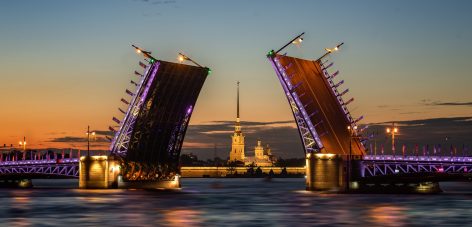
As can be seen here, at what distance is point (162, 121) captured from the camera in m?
88.9

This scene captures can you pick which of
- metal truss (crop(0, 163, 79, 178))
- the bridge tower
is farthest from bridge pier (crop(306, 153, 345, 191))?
metal truss (crop(0, 163, 79, 178))

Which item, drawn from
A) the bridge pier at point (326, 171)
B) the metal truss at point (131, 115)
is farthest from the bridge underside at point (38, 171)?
the bridge pier at point (326, 171)

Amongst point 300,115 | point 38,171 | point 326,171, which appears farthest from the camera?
point 38,171

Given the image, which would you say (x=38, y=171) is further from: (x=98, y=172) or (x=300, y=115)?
(x=300, y=115)

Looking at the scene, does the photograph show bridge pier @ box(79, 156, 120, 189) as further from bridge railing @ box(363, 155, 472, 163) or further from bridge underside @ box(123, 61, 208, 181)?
bridge railing @ box(363, 155, 472, 163)

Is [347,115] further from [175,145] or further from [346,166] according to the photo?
[175,145]

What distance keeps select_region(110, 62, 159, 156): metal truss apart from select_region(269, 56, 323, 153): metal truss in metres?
11.3

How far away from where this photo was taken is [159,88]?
83.6m

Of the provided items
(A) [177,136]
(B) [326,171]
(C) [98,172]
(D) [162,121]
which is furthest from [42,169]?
(B) [326,171]

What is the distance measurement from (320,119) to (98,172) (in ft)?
89.2

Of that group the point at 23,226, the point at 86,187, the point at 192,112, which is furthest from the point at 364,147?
the point at 23,226

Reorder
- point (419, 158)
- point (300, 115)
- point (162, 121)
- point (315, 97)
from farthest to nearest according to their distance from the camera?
point (419, 158), point (162, 121), point (300, 115), point (315, 97)

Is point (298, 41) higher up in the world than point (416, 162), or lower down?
higher up

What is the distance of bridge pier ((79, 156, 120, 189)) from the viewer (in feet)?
315
